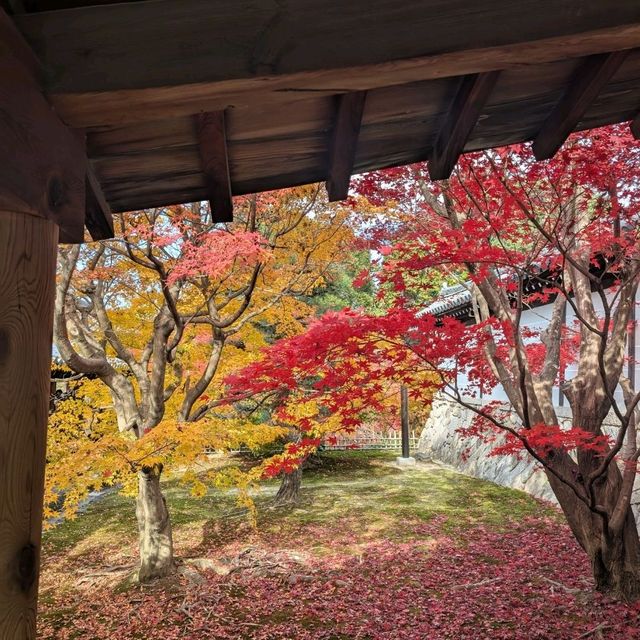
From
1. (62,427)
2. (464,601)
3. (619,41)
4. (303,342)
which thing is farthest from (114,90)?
(62,427)

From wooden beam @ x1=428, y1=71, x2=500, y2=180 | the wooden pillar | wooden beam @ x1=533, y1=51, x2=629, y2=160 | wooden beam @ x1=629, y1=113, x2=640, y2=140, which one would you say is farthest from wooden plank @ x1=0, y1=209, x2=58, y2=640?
wooden beam @ x1=629, y1=113, x2=640, y2=140

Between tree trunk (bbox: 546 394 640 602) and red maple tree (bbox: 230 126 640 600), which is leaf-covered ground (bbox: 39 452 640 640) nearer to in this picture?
tree trunk (bbox: 546 394 640 602)

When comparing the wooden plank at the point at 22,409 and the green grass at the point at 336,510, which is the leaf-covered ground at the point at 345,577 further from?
the wooden plank at the point at 22,409

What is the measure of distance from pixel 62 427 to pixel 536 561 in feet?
25.3

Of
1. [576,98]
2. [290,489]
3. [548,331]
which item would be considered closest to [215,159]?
[576,98]

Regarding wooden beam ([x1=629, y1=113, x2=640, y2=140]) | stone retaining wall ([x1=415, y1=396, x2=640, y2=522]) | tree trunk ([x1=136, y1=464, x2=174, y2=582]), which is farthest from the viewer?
stone retaining wall ([x1=415, y1=396, x2=640, y2=522])

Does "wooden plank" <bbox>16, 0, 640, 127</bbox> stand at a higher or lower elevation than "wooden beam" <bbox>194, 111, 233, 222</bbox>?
higher

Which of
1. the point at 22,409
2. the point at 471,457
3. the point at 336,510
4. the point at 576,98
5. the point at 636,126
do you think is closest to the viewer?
the point at 22,409

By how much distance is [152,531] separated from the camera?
27.0 ft

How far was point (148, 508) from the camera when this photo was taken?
8.27m

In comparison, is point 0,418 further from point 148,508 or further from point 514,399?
point 148,508

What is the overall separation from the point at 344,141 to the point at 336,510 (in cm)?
1102

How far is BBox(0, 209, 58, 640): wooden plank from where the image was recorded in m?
1.50

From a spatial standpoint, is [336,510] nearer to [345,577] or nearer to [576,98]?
[345,577]
